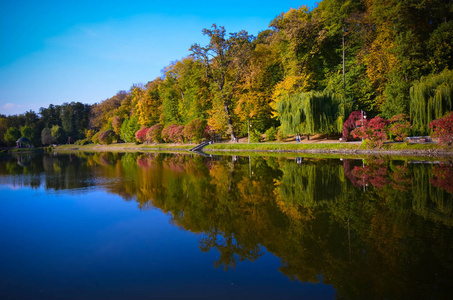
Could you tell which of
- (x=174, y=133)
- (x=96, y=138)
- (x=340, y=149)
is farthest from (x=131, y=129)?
(x=340, y=149)

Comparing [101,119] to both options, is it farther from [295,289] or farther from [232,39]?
[295,289]

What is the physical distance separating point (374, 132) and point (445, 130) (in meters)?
5.62

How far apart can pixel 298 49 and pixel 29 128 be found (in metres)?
88.6

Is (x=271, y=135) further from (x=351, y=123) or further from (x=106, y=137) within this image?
(x=106, y=137)

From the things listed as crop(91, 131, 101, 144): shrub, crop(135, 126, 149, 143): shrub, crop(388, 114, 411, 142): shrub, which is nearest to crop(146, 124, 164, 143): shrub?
crop(135, 126, 149, 143): shrub

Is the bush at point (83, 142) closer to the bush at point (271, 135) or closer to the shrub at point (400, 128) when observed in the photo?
the bush at point (271, 135)

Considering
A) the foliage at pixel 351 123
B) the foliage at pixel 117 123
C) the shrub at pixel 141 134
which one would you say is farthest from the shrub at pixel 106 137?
the foliage at pixel 351 123

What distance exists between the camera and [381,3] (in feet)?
104

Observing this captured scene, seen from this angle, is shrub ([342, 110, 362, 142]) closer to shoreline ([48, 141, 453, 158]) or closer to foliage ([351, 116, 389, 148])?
shoreline ([48, 141, 453, 158])

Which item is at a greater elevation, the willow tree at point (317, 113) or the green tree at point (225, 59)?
the green tree at point (225, 59)

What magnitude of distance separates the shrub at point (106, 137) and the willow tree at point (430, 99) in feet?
227

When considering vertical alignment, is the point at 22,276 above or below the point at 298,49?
below

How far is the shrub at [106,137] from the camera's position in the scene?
74625 mm

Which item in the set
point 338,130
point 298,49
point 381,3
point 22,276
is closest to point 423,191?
point 22,276
